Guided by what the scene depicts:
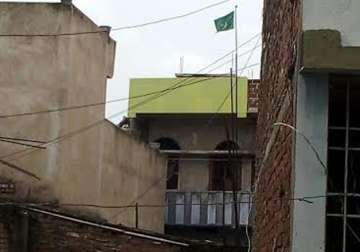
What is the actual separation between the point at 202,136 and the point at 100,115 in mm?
7422

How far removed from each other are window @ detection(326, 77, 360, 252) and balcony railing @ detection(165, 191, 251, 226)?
17.5 metres

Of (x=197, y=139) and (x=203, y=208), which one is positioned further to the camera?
(x=197, y=139)

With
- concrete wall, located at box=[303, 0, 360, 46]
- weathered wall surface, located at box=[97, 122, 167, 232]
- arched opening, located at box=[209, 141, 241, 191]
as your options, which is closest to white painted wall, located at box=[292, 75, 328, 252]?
concrete wall, located at box=[303, 0, 360, 46]

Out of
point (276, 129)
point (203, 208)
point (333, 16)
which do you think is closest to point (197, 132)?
point (203, 208)

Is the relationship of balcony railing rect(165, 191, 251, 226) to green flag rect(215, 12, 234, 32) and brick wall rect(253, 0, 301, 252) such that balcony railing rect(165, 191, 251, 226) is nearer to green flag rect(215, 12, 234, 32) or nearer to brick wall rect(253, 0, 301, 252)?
green flag rect(215, 12, 234, 32)

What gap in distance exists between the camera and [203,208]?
23.2m

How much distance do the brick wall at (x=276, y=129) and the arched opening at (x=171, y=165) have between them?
16.2m

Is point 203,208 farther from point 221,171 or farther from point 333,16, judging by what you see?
point 333,16

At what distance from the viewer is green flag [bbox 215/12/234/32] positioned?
605 inches

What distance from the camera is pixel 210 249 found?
1375cm

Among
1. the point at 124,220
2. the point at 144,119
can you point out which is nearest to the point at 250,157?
the point at 144,119

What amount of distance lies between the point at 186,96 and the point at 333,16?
18694 mm

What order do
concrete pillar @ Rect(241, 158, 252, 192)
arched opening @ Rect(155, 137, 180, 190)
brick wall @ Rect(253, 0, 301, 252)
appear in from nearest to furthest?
brick wall @ Rect(253, 0, 301, 252)
concrete pillar @ Rect(241, 158, 252, 192)
arched opening @ Rect(155, 137, 180, 190)

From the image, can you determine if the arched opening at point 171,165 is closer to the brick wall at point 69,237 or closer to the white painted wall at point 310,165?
the brick wall at point 69,237
